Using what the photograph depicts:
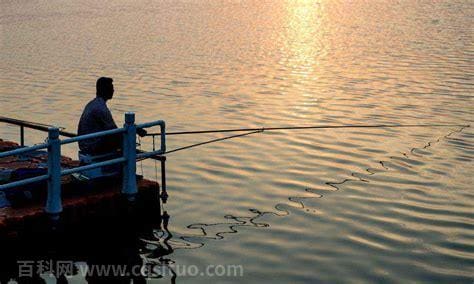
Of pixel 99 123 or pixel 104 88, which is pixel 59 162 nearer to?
pixel 99 123

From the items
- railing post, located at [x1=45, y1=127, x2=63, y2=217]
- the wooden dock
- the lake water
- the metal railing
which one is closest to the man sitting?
the metal railing

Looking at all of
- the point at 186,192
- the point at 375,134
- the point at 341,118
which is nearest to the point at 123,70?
the point at 341,118

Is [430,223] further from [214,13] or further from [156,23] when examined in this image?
[214,13]

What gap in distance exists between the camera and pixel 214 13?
8675 centimetres

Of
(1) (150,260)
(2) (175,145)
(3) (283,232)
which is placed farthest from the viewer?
(2) (175,145)

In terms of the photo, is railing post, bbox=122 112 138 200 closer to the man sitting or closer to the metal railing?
the metal railing

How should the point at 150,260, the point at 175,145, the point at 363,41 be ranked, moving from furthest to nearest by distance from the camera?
1. the point at 363,41
2. the point at 175,145
3. the point at 150,260

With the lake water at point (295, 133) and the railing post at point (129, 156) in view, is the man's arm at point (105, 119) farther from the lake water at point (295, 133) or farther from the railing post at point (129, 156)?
the lake water at point (295, 133)

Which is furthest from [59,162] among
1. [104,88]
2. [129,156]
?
[104,88]

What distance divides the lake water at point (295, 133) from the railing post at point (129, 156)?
3.76ft

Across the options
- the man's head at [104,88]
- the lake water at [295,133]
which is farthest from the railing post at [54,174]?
the man's head at [104,88]

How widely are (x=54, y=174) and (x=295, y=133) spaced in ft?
40.2

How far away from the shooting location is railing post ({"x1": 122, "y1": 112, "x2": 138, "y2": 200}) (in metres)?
12.8

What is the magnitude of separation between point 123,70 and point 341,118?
58.4 ft
